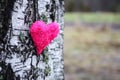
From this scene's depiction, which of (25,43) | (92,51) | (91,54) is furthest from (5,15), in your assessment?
(92,51)

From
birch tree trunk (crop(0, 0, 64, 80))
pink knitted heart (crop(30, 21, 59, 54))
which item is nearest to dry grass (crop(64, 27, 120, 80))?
birch tree trunk (crop(0, 0, 64, 80))

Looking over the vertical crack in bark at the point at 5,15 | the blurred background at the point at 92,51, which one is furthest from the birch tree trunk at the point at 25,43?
the blurred background at the point at 92,51

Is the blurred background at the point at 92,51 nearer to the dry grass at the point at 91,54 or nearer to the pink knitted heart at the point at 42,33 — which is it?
the dry grass at the point at 91,54

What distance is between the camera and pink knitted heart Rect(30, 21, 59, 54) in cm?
147

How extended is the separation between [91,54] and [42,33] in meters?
7.76

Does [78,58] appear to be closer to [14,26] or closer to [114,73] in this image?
[114,73]

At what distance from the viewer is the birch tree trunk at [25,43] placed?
140cm

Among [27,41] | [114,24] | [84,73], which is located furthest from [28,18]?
[114,24]

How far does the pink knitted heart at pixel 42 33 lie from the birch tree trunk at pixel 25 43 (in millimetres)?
20

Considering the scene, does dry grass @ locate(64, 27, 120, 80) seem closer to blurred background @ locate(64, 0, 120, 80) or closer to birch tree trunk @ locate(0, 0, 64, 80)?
blurred background @ locate(64, 0, 120, 80)

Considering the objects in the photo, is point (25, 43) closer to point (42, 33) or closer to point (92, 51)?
point (42, 33)

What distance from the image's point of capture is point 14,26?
1.42 m

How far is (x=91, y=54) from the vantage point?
920 centimetres

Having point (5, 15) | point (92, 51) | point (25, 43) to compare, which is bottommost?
point (92, 51)
